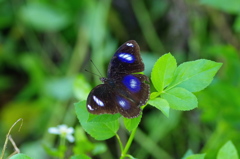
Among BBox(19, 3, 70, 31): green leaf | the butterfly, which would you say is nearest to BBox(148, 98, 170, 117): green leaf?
the butterfly

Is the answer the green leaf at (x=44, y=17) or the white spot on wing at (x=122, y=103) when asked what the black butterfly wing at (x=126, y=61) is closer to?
the white spot on wing at (x=122, y=103)

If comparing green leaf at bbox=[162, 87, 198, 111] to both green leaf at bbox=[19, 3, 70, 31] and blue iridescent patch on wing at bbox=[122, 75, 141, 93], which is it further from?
green leaf at bbox=[19, 3, 70, 31]

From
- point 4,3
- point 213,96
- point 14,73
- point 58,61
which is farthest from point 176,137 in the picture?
point 4,3

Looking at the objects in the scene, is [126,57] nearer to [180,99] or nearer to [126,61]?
[126,61]

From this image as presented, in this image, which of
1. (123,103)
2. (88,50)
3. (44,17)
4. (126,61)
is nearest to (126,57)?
(126,61)

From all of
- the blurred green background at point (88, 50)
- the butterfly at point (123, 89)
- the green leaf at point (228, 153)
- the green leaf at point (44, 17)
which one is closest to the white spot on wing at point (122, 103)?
the butterfly at point (123, 89)

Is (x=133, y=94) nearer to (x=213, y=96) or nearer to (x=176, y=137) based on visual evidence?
(x=213, y=96)
